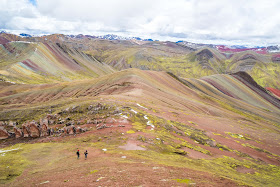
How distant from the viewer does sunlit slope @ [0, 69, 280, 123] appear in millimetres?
70375

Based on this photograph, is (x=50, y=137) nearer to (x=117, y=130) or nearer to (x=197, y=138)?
(x=117, y=130)

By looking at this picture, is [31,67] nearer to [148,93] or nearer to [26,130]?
[148,93]

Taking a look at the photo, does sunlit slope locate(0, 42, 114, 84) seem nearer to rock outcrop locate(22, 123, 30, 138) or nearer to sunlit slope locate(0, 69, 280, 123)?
sunlit slope locate(0, 69, 280, 123)

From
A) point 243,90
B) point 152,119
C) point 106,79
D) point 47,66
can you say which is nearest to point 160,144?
point 152,119

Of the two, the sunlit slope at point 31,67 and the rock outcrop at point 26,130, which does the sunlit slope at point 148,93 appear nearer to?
the rock outcrop at point 26,130

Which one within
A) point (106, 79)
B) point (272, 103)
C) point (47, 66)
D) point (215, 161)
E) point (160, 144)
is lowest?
point (272, 103)

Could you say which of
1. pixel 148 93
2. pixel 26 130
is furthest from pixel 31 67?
pixel 26 130

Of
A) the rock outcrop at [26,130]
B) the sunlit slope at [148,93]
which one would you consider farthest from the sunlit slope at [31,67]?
the rock outcrop at [26,130]

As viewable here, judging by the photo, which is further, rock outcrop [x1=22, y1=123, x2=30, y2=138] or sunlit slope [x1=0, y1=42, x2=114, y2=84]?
sunlit slope [x1=0, y1=42, x2=114, y2=84]

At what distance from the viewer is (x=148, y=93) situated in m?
69.1

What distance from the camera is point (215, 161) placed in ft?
90.1

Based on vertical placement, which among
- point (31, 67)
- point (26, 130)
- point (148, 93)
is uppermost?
point (31, 67)

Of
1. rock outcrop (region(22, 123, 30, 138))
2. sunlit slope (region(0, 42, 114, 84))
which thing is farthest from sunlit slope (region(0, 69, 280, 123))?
sunlit slope (region(0, 42, 114, 84))

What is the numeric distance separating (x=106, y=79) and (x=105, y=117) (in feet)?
207
